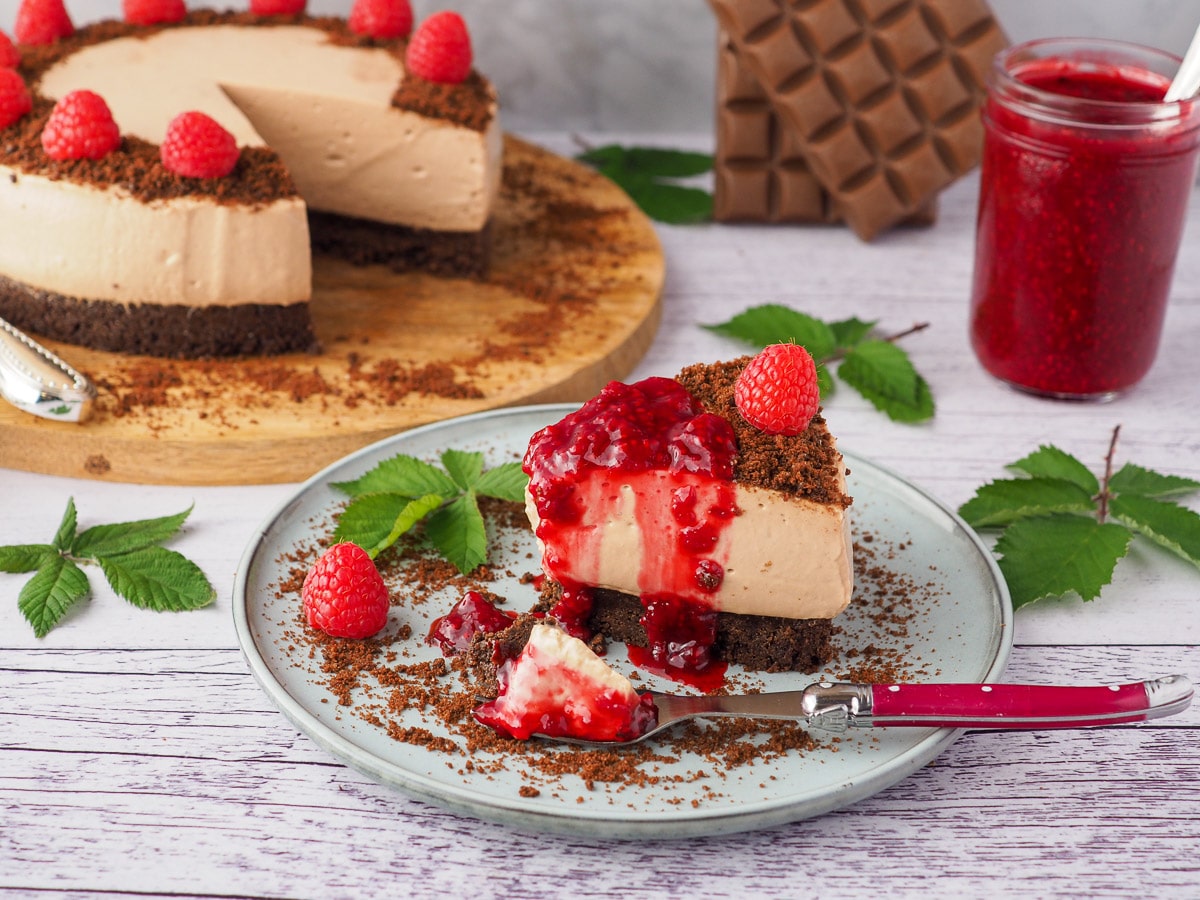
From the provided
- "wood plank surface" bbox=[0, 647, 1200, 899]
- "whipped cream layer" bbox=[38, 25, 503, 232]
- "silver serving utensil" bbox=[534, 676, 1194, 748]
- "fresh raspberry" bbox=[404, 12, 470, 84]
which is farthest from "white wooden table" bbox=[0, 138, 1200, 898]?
"fresh raspberry" bbox=[404, 12, 470, 84]

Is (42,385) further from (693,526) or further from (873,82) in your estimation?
(873,82)

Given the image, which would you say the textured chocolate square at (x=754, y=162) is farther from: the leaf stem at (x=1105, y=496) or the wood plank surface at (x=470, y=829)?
the wood plank surface at (x=470, y=829)

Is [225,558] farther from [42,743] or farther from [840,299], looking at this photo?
[840,299]

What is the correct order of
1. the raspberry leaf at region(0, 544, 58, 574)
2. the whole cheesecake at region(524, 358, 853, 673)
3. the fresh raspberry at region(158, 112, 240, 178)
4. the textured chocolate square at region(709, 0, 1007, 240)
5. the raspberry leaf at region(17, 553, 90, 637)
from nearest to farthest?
the whole cheesecake at region(524, 358, 853, 673), the raspberry leaf at region(17, 553, 90, 637), the raspberry leaf at region(0, 544, 58, 574), the fresh raspberry at region(158, 112, 240, 178), the textured chocolate square at region(709, 0, 1007, 240)

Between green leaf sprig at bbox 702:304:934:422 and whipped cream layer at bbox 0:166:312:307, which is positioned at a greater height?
whipped cream layer at bbox 0:166:312:307

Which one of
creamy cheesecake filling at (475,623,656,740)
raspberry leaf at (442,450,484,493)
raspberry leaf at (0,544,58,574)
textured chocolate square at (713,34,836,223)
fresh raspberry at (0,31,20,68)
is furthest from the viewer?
textured chocolate square at (713,34,836,223)

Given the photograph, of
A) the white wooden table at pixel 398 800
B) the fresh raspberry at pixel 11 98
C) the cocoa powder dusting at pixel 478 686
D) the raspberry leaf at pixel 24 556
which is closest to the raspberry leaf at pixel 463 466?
the cocoa powder dusting at pixel 478 686

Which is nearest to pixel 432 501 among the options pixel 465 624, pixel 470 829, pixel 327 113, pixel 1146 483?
pixel 465 624

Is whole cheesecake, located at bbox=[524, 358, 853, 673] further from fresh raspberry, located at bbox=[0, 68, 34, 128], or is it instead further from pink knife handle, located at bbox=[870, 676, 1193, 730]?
fresh raspberry, located at bbox=[0, 68, 34, 128]
